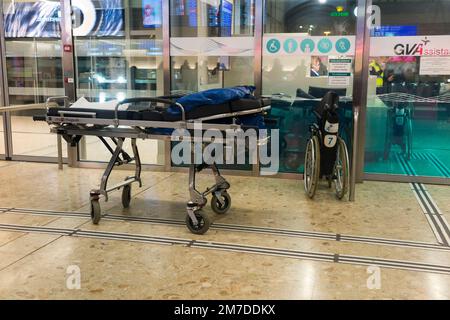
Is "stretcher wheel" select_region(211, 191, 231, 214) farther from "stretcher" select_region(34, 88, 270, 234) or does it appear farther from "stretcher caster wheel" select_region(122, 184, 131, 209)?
"stretcher caster wheel" select_region(122, 184, 131, 209)

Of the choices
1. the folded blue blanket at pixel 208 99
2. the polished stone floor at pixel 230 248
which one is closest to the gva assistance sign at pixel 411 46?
the polished stone floor at pixel 230 248

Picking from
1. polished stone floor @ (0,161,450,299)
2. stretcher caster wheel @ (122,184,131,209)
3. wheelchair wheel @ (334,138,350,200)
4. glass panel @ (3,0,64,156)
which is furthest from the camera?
glass panel @ (3,0,64,156)

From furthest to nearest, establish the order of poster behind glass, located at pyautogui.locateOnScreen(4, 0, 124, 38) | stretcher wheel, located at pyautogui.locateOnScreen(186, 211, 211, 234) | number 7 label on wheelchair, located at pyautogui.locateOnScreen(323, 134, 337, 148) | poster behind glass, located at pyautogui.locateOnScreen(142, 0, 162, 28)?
poster behind glass, located at pyautogui.locateOnScreen(4, 0, 124, 38), poster behind glass, located at pyautogui.locateOnScreen(142, 0, 162, 28), number 7 label on wheelchair, located at pyautogui.locateOnScreen(323, 134, 337, 148), stretcher wheel, located at pyautogui.locateOnScreen(186, 211, 211, 234)

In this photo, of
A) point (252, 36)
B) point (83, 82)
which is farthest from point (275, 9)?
point (83, 82)

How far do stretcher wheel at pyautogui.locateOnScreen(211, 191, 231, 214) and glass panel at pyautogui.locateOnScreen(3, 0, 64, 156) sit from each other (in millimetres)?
3313

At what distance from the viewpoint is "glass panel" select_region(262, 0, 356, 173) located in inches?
200

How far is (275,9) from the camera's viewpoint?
5238 mm

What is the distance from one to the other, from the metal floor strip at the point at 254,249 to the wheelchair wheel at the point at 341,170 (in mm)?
1355

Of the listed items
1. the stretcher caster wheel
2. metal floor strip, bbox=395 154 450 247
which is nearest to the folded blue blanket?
the stretcher caster wheel

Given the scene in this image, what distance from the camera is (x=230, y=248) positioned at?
3.27m
